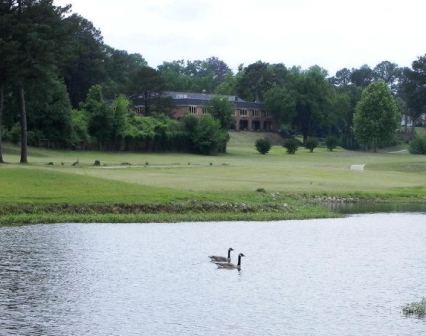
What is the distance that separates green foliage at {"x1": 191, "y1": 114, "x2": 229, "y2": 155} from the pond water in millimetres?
95378

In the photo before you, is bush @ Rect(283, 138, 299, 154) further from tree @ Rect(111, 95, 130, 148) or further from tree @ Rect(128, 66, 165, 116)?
tree @ Rect(111, 95, 130, 148)

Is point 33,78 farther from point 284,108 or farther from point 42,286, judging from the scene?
point 284,108

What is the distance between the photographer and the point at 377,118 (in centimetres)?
17100

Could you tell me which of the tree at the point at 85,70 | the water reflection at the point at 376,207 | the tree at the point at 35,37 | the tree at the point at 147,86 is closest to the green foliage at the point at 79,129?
the tree at the point at 85,70

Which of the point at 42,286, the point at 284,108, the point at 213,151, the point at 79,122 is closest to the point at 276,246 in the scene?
the point at 42,286

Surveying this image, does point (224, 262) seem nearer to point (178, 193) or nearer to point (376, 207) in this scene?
point (178, 193)

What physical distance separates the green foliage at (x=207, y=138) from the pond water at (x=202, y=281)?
95378 mm

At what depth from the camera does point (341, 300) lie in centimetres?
3206

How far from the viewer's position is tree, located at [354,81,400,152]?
17025 cm

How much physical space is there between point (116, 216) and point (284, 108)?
14629 cm

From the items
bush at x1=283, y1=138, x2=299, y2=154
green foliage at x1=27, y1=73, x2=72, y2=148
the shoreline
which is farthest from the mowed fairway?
bush at x1=283, y1=138, x2=299, y2=154

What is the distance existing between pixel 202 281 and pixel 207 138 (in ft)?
373

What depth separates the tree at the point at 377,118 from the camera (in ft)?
559

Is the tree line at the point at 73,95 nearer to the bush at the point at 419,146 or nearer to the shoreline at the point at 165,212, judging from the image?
the bush at the point at 419,146
